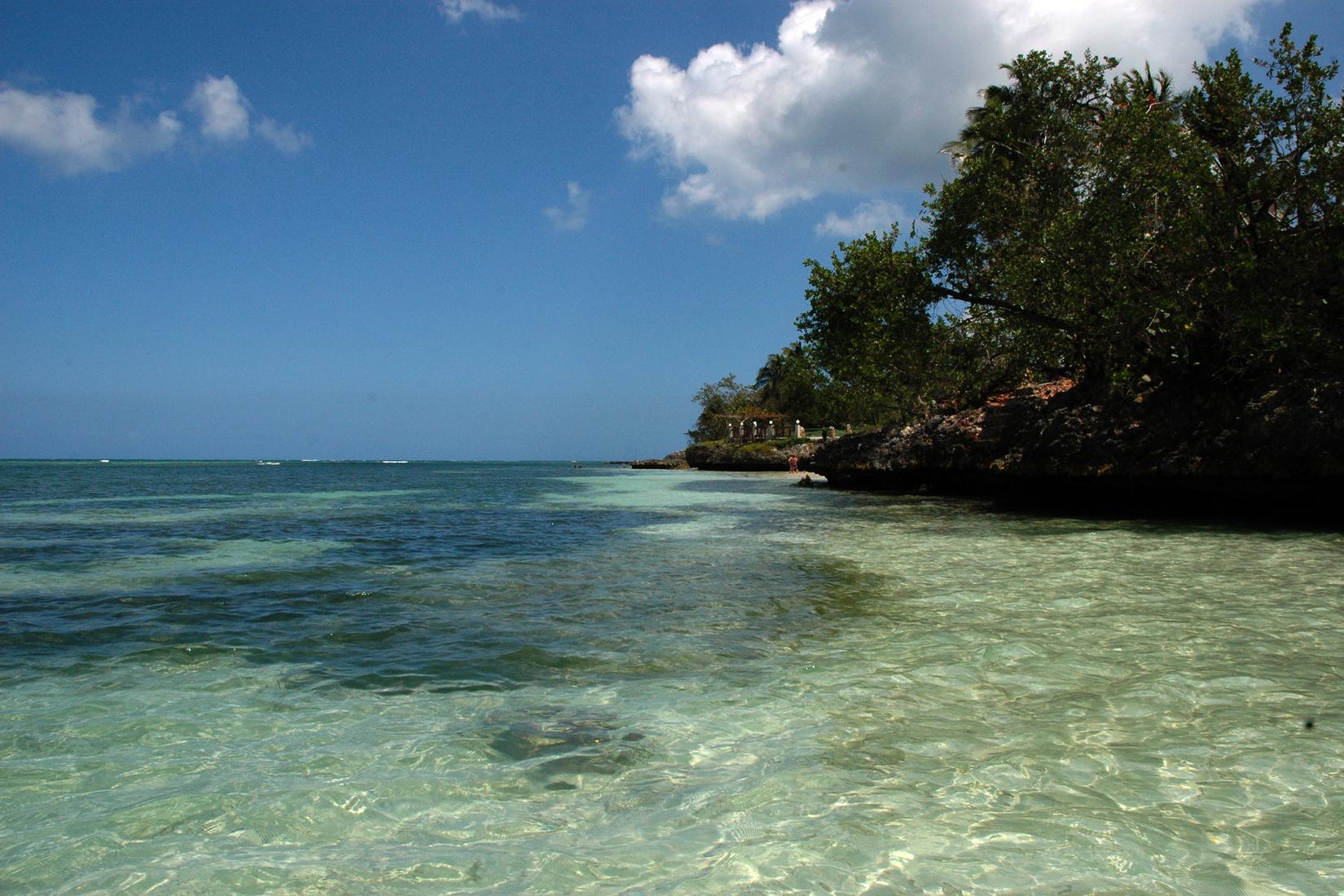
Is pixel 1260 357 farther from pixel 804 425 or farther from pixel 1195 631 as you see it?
pixel 804 425

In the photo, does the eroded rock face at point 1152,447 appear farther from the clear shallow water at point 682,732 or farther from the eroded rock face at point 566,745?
the eroded rock face at point 566,745

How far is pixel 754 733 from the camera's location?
419 centimetres

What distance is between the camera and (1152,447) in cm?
1705

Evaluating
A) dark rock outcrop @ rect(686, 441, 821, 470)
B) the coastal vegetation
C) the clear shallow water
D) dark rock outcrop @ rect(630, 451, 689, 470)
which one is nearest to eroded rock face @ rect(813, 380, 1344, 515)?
the coastal vegetation

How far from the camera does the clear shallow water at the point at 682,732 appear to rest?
2.89 meters

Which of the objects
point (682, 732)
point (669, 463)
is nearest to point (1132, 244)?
point (682, 732)

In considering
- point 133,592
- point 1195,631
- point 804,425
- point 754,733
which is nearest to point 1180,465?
point 1195,631

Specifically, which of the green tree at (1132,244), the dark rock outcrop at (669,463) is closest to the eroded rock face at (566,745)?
the green tree at (1132,244)

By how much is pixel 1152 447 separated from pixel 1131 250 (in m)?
4.38

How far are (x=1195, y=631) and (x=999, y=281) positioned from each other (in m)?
16.3

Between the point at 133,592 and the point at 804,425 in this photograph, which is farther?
the point at 804,425

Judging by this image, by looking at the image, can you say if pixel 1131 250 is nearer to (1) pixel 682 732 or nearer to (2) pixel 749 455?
(1) pixel 682 732

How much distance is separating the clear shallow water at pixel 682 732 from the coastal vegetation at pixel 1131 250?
7445 mm

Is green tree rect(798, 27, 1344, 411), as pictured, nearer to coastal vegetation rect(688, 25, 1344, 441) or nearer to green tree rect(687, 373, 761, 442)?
coastal vegetation rect(688, 25, 1344, 441)
